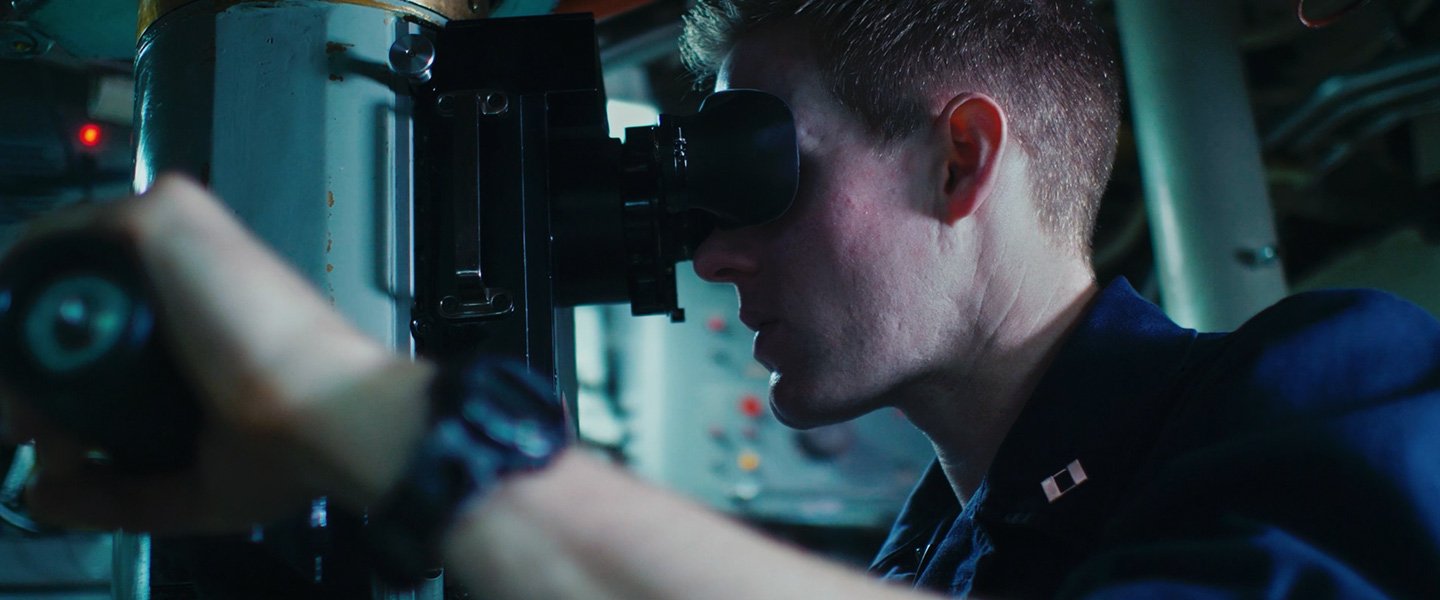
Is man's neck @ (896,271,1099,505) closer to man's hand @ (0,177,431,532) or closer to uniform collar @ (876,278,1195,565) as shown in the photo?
uniform collar @ (876,278,1195,565)

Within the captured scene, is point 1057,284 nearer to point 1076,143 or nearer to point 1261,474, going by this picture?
point 1076,143

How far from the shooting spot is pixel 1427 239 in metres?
2.64

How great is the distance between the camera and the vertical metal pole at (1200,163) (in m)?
1.58

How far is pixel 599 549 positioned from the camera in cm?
43

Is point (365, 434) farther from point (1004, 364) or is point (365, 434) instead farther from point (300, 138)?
point (1004, 364)

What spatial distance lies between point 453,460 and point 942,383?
26.5 inches

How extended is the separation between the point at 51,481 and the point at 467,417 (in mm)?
216

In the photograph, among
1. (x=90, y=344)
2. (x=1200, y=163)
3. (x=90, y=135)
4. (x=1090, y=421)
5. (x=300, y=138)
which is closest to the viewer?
(x=90, y=344)

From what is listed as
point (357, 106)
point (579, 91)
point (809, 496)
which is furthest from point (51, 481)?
point (809, 496)

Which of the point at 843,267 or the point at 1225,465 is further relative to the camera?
the point at 843,267

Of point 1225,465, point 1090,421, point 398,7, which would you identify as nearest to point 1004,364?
point 1090,421

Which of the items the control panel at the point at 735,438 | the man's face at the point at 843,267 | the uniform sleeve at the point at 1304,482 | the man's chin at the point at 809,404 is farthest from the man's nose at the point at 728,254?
the control panel at the point at 735,438

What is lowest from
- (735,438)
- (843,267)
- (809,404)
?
(735,438)

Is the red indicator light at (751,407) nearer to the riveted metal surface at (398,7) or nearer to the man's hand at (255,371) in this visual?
Result: the riveted metal surface at (398,7)
